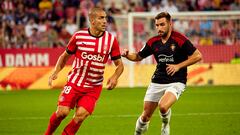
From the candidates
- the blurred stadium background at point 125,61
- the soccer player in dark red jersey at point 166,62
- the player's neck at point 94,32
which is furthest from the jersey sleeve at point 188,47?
the blurred stadium background at point 125,61

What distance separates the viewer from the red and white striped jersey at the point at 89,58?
10094 millimetres

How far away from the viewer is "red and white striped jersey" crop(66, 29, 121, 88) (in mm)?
10094

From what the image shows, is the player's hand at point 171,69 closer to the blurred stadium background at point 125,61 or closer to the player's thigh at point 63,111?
the player's thigh at point 63,111

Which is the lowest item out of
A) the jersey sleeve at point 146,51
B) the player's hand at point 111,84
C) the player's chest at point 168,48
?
the player's hand at point 111,84

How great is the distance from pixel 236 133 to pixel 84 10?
16.4 meters

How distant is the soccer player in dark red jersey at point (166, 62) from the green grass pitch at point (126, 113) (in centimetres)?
157

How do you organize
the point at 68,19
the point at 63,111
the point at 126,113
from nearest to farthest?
the point at 63,111 → the point at 126,113 → the point at 68,19

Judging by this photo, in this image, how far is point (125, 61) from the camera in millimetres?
24078

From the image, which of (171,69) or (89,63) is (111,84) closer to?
(89,63)

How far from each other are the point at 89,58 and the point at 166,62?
148 centimetres

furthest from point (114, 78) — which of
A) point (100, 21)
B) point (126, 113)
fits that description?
point (126, 113)

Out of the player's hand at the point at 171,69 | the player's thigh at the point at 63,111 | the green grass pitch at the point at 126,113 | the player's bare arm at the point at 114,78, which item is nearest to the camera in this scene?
the player's thigh at the point at 63,111

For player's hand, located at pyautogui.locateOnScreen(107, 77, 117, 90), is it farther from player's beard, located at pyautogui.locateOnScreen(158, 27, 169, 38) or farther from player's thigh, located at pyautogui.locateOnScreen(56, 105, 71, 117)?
player's beard, located at pyautogui.locateOnScreen(158, 27, 169, 38)

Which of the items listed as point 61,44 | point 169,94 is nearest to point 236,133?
point 169,94
